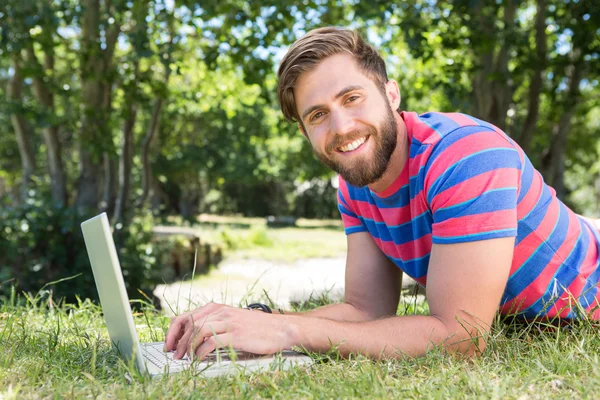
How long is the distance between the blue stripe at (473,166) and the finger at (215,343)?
0.85 m

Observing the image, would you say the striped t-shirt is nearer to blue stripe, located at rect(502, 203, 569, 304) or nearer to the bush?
blue stripe, located at rect(502, 203, 569, 304)

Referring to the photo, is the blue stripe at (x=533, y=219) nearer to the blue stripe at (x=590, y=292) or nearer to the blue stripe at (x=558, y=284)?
the blue stripe at (x=558, y=284)

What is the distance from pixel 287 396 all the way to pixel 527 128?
22.7 ft

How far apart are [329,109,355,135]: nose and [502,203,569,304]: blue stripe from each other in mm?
820

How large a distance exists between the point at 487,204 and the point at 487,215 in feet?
0.12

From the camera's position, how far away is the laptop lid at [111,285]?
5.49 feet

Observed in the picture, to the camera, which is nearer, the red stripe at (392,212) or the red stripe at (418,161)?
the red stripe at (418,161)

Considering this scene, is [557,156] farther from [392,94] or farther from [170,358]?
[170,358]

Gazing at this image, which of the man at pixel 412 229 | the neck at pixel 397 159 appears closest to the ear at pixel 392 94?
the man at pixel 412 229

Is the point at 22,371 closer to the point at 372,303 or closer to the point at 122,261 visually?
the point at 372,303

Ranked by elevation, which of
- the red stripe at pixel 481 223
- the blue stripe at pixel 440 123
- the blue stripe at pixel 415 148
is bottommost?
the red stripe at pixel 481 223

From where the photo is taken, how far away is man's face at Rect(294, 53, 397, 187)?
239cm

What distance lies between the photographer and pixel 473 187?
6.68 ft

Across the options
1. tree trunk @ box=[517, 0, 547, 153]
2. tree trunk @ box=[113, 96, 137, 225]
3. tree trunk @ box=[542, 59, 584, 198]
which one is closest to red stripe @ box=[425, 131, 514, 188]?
tree trunk @ box=[517, 0, 547, 153]
